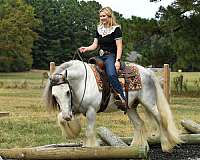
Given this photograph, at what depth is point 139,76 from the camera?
7.82 meters

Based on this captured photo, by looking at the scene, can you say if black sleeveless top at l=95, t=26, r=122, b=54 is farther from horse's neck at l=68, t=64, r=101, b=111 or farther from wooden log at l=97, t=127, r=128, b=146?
wooden log at l=97, t=127, r=128, b=146

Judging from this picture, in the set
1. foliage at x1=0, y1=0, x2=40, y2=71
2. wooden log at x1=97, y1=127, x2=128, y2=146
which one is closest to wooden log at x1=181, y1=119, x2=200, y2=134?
wooden log at x1=97, y1=127, x2=128, y2=146

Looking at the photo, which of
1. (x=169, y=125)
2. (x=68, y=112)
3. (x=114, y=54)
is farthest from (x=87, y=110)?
(x=169, y=125)

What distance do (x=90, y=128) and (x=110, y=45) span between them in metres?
1.28

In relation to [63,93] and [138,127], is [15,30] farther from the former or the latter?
[63,93]

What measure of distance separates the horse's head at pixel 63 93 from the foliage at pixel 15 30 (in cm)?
5981

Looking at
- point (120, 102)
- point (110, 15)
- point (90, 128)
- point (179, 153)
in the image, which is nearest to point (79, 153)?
point (90, 128)

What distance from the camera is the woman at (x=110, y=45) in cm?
739

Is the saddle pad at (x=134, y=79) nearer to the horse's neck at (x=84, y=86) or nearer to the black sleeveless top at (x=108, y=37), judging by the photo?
the horse's neck at (x=84, y=86)

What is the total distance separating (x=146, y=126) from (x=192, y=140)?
120cm

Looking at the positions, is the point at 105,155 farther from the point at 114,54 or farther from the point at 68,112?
the point at 114,54

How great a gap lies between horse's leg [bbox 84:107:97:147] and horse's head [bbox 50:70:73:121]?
15.5 inches

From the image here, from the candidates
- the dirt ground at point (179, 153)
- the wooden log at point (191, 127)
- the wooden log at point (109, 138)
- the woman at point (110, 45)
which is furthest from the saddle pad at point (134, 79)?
the wooden log at point (191, 127)

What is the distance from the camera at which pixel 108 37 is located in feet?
24.5
